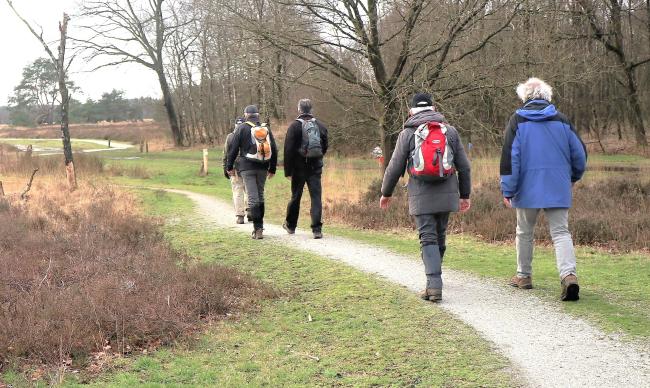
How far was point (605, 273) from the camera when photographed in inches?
Answer: 275

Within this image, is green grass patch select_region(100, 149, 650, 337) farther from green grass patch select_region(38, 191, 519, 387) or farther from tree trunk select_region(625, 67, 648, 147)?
tree trunk select_region(625, 67, 648, 147)

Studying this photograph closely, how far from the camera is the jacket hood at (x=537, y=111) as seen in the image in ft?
18.4

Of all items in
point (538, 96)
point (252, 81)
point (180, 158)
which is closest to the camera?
point (538, 96)

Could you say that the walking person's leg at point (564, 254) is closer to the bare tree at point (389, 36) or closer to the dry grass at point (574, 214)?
the dry grass at point (574, 214)

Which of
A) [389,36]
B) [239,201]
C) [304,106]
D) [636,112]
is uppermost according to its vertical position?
[389,36]

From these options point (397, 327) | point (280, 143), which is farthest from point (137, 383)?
point (280, 143)

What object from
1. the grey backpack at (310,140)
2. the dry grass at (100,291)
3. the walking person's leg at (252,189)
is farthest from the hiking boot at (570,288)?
the walking person's leg at (252,189)

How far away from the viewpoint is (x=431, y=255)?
5.77 m

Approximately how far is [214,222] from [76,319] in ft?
22.9

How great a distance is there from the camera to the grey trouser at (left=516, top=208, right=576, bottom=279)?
18.4 ft

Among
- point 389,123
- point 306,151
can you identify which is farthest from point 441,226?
point 389,123

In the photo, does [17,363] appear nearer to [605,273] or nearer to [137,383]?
[137,383]

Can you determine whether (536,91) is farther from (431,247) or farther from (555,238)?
(431,247)

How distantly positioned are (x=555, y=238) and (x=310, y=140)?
417 centimetres
